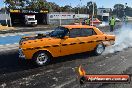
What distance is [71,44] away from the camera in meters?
10.9

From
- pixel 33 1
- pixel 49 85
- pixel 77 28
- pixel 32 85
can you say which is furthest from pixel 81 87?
pixel 33 1

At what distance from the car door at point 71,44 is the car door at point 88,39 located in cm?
21

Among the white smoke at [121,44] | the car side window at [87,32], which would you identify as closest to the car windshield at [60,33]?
the car side window at [87,32]

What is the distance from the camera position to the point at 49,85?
7512mm

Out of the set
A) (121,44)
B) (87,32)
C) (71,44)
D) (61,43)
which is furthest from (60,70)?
(121,44)

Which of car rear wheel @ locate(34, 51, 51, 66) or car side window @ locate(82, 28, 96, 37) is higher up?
car side window @ locate(82, 28, 96, 37)

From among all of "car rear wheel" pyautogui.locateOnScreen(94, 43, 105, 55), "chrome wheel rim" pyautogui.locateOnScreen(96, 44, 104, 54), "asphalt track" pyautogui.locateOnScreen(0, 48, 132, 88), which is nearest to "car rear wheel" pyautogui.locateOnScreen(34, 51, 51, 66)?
"asphalt track" pyautogui.locateOnScreen(0, 48, 132, 88)

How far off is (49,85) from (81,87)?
1063 mm

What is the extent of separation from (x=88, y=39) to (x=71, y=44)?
3.68 ft

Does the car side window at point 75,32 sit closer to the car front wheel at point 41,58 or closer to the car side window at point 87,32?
the car side window at point 87,32

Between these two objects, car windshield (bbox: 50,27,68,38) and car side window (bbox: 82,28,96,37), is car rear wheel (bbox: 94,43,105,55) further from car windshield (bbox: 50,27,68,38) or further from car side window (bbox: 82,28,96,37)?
car windshield (bbox: 50,27,68,38)

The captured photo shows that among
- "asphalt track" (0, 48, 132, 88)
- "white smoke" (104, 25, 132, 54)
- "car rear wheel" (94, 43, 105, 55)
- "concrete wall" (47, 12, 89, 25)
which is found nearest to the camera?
"asphalt track" (0, 48, 132, 88)

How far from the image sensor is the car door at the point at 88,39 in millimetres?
11312

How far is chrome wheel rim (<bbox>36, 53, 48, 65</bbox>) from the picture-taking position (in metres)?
10.1
